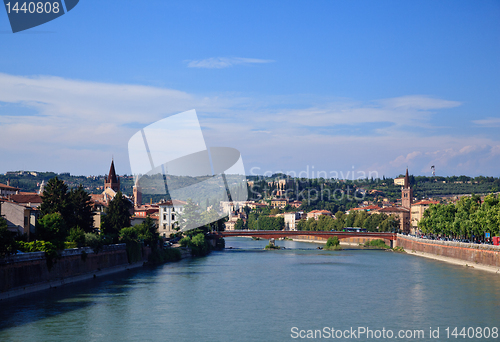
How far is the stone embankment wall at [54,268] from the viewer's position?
24.4 metres

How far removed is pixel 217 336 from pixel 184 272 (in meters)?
20.4

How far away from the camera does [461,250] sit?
155 ft

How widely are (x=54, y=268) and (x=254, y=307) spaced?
415 inches

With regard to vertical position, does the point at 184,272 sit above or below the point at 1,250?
below

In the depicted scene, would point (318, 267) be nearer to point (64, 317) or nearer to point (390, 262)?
point (390, 262)

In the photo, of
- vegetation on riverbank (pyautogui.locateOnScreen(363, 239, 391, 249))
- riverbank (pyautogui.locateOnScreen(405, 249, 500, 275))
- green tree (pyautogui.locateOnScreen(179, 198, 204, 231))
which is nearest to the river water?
riverbank (pyautogui.locateOnScreen(405, 249, 500, 275))

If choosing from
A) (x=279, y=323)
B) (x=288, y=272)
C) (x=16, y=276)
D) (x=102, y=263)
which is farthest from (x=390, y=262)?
(x=16, y=276)

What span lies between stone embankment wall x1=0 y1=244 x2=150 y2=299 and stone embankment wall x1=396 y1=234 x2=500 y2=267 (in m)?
25.3

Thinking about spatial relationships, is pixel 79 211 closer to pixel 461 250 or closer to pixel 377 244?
pixel 461 250

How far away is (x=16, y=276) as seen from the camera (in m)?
25.0

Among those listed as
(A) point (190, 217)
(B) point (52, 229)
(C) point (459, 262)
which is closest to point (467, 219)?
(C) point (459, 262)

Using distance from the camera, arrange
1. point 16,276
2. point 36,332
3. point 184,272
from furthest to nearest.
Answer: point 184,272
point 16,276
point 36,332

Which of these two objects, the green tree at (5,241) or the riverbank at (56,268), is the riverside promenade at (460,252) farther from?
the green tree at (5,241)

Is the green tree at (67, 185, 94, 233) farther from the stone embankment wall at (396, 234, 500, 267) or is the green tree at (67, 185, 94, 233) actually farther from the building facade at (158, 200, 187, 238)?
the building facade at (158, 200, 187, 238)
